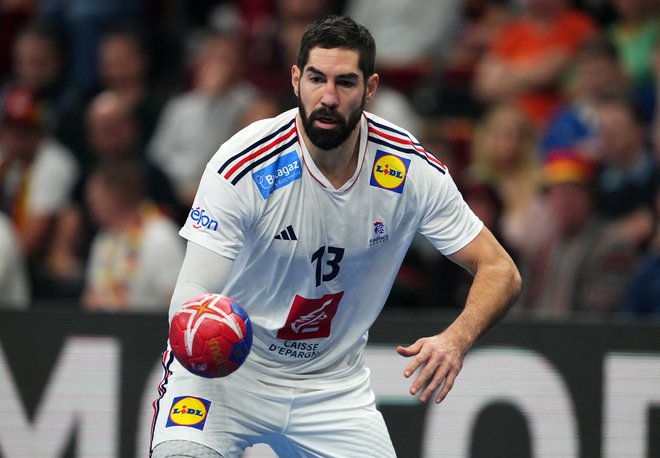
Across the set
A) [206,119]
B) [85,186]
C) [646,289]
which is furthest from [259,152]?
[206,119]

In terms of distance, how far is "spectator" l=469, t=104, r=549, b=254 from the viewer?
9.62 metres

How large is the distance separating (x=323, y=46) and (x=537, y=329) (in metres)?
3.03

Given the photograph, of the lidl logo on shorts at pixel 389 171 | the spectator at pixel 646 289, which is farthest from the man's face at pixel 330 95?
the spectator at pixel 646 289

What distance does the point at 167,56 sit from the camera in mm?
12344

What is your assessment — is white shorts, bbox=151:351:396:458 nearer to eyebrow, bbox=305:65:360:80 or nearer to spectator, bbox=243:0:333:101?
eyebrow, bbox=305:65:360:80

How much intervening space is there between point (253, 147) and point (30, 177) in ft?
19.2

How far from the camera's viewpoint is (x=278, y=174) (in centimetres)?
532

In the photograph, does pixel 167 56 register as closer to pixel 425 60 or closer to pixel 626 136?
pixel 425 60

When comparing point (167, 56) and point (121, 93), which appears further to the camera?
point (167, 56)

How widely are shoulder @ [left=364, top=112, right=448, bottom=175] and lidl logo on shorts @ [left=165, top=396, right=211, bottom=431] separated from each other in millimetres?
1374

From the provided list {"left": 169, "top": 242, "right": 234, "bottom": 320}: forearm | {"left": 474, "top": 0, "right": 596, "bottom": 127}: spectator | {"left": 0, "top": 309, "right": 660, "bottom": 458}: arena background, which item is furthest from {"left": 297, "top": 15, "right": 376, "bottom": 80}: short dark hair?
{"left": 474, "top": 0, "right": 596, "bottom": 127}: spectator

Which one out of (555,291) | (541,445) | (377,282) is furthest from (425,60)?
(377,282)

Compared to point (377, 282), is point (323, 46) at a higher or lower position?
higher

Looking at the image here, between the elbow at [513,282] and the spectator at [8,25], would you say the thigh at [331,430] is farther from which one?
the spectator at [8,25]
